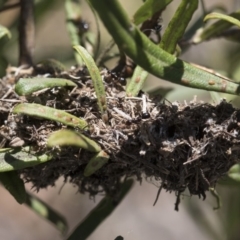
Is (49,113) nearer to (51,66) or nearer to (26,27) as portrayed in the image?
(51,66)

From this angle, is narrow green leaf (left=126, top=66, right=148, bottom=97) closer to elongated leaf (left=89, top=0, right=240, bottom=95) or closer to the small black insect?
elongated leaf (left=89, top=0, right=240, bottom=95)

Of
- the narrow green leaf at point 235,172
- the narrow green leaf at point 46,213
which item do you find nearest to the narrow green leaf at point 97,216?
the narrow green leaf at point 46,213

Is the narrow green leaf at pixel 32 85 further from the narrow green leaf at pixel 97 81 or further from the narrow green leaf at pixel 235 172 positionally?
the narrow green leaf at pixel 235 172

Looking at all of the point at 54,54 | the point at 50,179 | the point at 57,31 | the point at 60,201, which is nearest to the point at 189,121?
the point at 50,179

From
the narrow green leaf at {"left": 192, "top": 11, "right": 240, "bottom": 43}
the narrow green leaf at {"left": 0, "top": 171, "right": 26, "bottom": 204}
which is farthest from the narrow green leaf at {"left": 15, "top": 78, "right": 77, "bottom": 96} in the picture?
the narrow green leaf at {"left": 192, "top": 11, "right": 240, "bottom": 43}

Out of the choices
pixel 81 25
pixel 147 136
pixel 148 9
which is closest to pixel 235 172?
pixel 147 136
